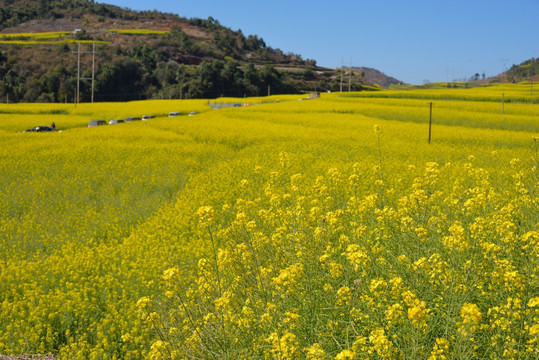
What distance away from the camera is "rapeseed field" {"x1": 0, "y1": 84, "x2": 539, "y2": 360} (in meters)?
3.61

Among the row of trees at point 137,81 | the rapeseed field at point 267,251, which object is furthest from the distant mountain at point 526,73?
the rapeseed field at point 267,251

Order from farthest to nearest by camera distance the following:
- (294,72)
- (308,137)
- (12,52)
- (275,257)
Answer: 1. (294,72)
2. (12,52)
3. (308,137)
4. (275,257)

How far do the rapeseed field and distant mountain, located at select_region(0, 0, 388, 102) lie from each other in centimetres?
3908

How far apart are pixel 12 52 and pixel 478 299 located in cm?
9548

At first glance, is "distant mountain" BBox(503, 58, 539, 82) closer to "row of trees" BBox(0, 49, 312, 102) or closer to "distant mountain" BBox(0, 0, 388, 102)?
"distant mountain" BBox(0, 0, 388, 102)

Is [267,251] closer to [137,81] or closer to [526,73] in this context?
[137,81]

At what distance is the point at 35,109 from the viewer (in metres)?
43.2

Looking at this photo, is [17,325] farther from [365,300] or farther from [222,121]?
[222,121]

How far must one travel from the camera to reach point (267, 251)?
5387mm

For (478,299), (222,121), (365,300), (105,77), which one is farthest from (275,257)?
(105,77)

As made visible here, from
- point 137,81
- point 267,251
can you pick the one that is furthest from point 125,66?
point 267,251

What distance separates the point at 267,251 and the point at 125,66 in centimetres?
8038

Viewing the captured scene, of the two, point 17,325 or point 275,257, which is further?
point 17,325

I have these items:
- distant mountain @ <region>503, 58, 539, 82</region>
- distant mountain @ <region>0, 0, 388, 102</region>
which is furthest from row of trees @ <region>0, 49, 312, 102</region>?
distant mountain @ <region>503, 58, 539, 82</region>
